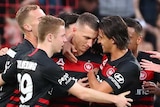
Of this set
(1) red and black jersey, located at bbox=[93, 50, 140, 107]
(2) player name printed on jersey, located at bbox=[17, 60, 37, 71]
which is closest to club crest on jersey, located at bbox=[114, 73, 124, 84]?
(1) red and black jersey, located at bbox=[93, 50, 140, 107]

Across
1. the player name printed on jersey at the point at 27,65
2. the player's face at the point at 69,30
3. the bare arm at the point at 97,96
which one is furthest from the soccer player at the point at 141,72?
the player name printed on jersey at the point at 27,65

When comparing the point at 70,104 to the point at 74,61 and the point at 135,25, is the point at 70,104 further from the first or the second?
the point at 135,25

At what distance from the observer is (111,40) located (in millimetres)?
6418

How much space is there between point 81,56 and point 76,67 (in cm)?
14

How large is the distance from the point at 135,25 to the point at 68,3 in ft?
14.9

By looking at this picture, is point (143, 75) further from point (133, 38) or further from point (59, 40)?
point (59, 40)

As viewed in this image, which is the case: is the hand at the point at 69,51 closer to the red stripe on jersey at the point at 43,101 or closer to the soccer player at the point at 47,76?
the soccer player at the point at 47,76

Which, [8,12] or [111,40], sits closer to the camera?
[111,40]

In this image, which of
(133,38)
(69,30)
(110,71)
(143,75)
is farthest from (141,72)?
(69,30)

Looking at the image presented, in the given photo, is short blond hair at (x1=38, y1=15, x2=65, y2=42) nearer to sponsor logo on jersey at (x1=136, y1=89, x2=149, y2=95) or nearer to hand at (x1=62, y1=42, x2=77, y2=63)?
hand at (x1=62, y1=42, x2=77, y2=63)

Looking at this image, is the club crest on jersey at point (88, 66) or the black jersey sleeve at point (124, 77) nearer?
the black jersey sleeve at point (124, 77)

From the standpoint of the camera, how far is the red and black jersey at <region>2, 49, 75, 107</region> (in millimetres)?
6168

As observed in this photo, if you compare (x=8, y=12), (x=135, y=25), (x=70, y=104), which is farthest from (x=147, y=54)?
(x=8, y=12)

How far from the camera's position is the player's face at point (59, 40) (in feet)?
20.5
